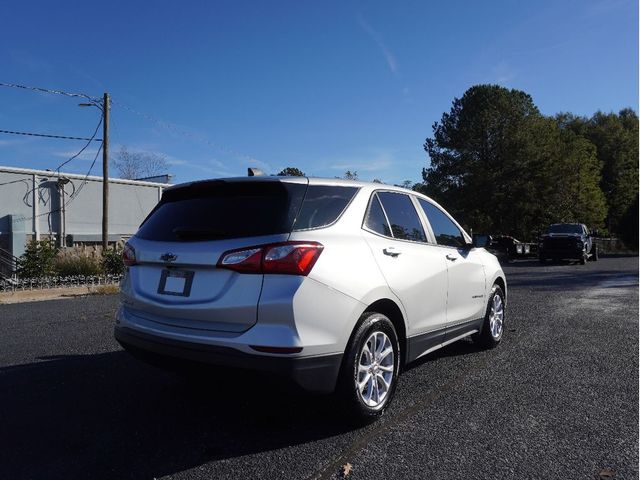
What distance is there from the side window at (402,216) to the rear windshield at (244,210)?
0.49 metres

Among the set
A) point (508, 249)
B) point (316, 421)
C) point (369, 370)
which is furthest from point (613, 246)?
point (316, 421)

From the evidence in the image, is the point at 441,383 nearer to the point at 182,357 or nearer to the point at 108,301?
the point at 182,357

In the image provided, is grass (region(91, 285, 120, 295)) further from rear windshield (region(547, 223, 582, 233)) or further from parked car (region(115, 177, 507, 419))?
rear windshield (region(547, 223, 582, 233))

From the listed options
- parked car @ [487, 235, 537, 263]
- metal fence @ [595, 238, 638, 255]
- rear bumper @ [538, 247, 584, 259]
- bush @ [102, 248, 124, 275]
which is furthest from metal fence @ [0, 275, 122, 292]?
metal fence @ [595, 238, 638, 255]

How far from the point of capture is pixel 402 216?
14.8 ft

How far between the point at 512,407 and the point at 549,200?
A: 36580 mm

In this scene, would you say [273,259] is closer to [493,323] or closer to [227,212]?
[227,212]

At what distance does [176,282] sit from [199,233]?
0.37 meters

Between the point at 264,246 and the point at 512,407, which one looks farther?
the point at 512,407

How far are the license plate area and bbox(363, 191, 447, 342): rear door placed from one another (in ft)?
4.31

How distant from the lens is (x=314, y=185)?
12.1ft

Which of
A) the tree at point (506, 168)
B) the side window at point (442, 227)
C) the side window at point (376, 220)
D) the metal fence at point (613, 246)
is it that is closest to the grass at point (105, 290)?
the side window at point (442, 227)

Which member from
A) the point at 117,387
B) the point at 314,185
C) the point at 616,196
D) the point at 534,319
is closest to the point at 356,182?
the point at 314,185

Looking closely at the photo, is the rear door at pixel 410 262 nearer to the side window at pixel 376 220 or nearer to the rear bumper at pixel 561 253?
the side window at pixel 376 220
